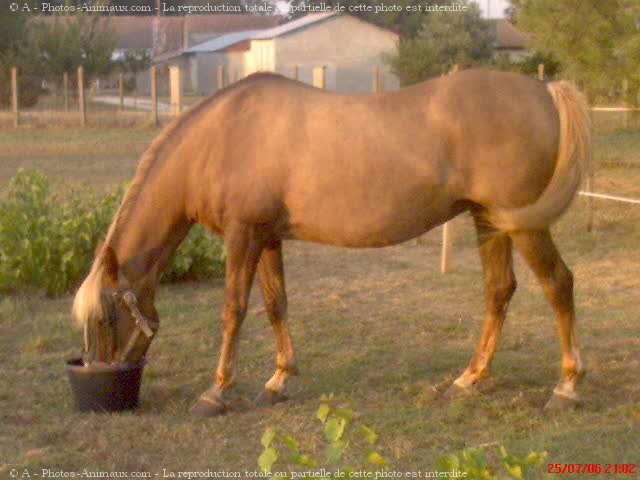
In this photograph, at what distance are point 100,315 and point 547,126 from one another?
2550 millimetres

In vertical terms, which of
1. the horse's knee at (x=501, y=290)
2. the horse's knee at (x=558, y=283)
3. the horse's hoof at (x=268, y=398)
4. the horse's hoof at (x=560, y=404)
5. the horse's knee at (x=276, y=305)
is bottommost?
the horse's hoof at (x=268, y=398)

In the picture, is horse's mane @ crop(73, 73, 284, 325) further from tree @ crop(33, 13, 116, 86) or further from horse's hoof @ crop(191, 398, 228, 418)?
tree @ crop(33, 13, 116, 86)

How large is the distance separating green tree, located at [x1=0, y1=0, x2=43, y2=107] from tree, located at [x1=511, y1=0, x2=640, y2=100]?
1977cm

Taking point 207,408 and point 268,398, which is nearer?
point 207,408

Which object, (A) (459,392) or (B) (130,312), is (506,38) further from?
(B) (130,312)

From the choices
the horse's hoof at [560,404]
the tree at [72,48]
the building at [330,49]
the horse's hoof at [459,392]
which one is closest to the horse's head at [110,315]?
the horse's hoof at [459,392]

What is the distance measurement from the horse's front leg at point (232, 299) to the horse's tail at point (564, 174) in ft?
4.37

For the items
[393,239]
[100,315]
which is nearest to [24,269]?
[100,315]

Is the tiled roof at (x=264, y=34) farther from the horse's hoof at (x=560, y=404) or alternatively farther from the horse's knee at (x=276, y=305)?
the horse's hoof at (x=560, y=404)

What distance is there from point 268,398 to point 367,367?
0.85m

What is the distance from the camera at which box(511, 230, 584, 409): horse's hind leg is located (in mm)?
5203

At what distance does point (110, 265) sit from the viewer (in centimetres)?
521

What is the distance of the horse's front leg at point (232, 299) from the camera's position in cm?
524
